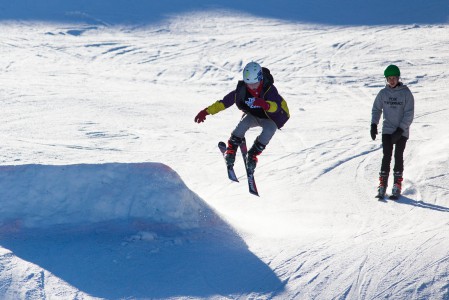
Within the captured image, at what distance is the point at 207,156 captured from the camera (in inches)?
447

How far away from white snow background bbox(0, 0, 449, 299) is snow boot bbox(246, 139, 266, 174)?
62 centimetres

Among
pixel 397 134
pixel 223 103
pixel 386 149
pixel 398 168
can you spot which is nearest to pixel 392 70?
pixel 397 134

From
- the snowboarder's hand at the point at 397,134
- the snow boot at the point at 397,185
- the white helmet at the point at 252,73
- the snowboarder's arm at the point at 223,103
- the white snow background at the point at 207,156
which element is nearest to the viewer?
the white snow background at the point at 207,156

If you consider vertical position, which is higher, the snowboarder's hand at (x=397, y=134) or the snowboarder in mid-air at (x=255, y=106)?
the snowboarder in mid-air at (x=255, y=106)

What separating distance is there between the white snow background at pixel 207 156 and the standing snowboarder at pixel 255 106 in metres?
0.85

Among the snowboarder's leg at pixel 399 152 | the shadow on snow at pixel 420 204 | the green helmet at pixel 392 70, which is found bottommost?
the shadow on snow at pixel 420 204

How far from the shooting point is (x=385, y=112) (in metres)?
8.44

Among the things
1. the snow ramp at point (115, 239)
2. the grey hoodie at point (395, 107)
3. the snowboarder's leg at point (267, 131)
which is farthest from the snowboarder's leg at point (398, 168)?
the snow ramp at point (115, 239)

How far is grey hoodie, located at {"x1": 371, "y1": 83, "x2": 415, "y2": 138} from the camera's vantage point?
820 cm

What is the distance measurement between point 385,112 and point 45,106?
8248 millimetres

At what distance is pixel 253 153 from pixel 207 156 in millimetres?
3318

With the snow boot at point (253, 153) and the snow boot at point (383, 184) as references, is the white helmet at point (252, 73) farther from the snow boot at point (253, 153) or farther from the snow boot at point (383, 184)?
the snow boot at point (383, 184)

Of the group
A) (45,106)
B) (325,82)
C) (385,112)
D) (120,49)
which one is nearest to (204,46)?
(120,49)

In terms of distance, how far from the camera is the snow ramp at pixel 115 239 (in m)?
5.58
